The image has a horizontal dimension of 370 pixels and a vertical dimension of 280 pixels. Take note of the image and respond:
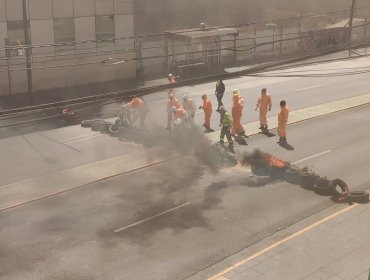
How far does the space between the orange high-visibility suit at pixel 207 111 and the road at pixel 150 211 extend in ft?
7.57

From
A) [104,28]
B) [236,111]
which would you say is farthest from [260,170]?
[104,28]

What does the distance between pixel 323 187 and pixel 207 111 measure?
25.7ft

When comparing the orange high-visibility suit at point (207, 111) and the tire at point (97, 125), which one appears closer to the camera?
the orange high-visibility suit at point (207, 111)

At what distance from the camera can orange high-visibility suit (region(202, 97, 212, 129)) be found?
21.9m

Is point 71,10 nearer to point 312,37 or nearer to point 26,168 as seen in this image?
point 26,168

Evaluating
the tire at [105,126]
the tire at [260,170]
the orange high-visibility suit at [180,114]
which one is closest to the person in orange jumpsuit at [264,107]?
the orange high-visibility suit at [180,114]

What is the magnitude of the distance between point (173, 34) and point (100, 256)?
77.1ft

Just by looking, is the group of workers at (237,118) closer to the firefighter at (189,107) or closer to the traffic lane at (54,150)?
the firefighter at (189,107)

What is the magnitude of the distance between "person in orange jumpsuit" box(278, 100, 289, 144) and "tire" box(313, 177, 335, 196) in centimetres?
478

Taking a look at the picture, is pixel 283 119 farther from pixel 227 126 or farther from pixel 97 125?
pixel 97 125

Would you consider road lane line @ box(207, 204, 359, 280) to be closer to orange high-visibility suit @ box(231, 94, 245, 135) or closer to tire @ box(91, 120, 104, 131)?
orange high-visibility suit @ box(231, 94, 245, 135)

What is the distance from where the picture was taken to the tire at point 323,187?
49.6ft

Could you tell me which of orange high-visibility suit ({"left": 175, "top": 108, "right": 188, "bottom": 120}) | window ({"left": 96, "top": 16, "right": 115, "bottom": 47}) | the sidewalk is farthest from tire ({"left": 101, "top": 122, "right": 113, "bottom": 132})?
window ({"left": 96, "top": 16, "right": 115, "bottom": 47})

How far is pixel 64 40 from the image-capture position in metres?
32.7
